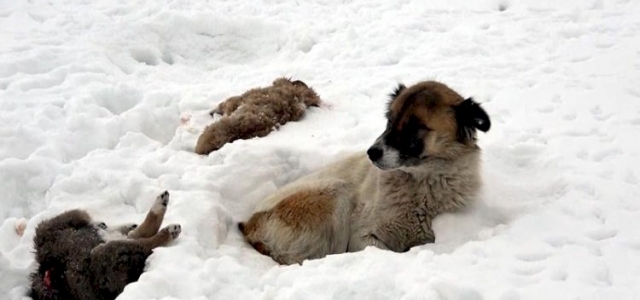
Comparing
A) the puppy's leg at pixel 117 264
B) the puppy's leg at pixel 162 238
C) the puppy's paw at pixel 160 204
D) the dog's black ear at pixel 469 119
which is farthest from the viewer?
the puppy's paw at pixel 160 204

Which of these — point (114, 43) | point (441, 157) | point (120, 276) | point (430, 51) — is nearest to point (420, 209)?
point (441, 157)

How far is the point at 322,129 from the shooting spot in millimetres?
7301

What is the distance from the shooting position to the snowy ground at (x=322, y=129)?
410 centimetres

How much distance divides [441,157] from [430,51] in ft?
15.0

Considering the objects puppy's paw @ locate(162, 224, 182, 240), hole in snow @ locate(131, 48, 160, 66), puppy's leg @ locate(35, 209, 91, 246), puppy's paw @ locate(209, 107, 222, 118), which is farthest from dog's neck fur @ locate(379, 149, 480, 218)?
hole in snow @ locate(131, 48, 160, 66)

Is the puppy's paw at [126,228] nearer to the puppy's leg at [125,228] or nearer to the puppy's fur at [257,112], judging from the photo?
the puppy's leg at [125,228]

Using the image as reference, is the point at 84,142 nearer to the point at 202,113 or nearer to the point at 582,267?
the point at 202,113

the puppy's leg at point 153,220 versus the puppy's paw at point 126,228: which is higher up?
the puppy's leg at point 153,220

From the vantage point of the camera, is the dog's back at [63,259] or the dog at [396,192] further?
the dog at [396,192]

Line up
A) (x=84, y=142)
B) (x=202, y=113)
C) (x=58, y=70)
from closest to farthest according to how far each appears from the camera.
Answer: (x=84, y=142) < (x=202, y=113) < (x=58, y=70)

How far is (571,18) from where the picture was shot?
9539mm

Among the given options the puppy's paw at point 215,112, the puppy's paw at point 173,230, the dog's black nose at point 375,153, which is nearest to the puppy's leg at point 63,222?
the puppy's paw at point 173,230

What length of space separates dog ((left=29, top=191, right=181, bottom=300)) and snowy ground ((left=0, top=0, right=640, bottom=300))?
202mm

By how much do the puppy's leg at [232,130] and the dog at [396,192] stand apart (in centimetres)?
176
